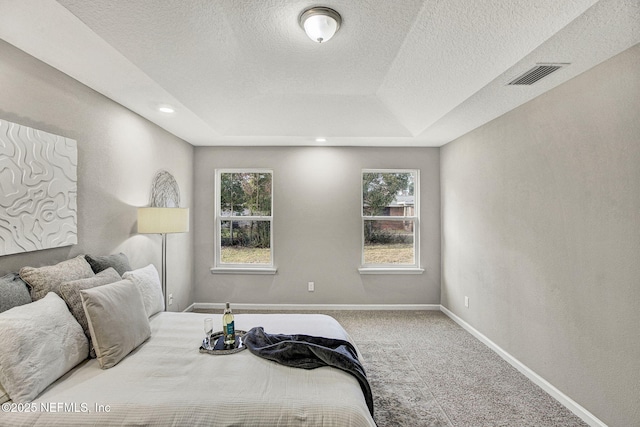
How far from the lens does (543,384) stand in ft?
8.07

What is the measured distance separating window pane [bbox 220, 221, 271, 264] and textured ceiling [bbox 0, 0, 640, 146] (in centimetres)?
172

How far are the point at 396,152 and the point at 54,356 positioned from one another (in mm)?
4194

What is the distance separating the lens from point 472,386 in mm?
2514

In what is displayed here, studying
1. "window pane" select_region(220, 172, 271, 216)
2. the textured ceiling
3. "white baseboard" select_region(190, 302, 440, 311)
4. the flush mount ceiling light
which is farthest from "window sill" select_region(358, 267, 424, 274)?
the flush mount ceiling light

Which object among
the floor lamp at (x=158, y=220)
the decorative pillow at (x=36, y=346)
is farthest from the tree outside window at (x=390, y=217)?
the decorative pillow at (x=36, y=346)

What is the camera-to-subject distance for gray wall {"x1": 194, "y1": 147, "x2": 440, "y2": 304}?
4457mm

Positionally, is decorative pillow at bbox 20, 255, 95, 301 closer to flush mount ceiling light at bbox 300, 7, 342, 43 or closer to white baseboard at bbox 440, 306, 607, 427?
flush mount ceiling light at bbox 300, 7, 342, 43

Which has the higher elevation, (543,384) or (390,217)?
(390,217)

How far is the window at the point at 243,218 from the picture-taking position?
4543mm

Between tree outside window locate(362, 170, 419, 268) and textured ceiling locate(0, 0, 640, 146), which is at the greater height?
textured ceiling locate(0, 0, 640, 146)

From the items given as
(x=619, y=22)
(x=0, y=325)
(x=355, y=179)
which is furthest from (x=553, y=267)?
(x=0, y=325)

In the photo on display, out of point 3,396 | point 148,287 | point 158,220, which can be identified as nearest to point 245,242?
point 158,220

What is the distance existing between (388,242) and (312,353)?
9.84 feet

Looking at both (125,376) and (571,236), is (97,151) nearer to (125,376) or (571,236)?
(125,376)
